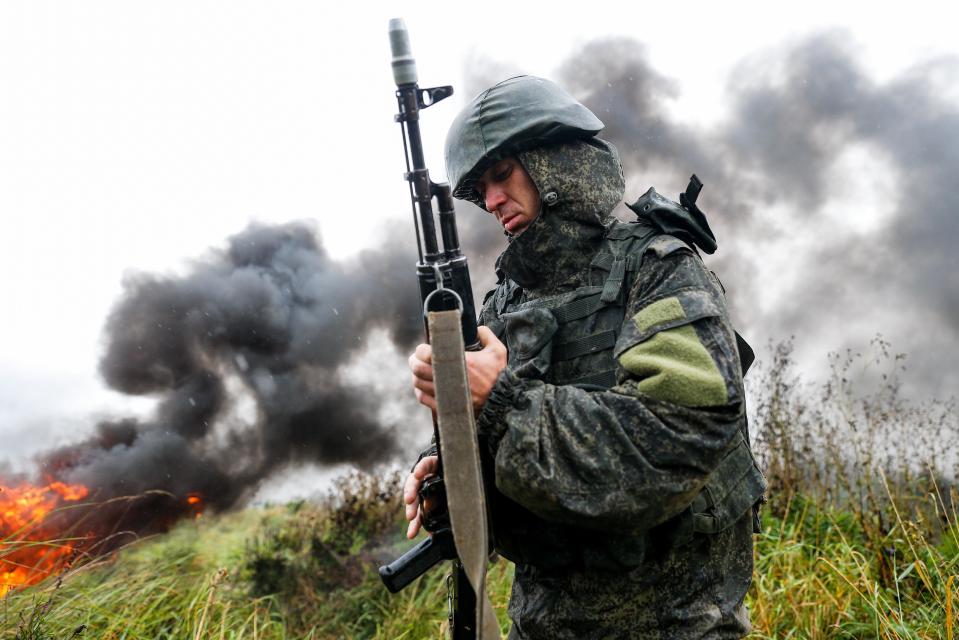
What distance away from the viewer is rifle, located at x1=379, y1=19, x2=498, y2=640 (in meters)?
1.59

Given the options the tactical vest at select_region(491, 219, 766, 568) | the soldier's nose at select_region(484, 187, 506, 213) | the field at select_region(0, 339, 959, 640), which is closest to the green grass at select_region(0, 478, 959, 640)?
the field at select_region(0, 339, 959, 640)

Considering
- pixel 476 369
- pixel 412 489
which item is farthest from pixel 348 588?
pixel 476 369

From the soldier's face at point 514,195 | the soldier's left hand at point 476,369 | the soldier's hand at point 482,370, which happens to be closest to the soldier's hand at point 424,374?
the soldier's left hand at point 476,369

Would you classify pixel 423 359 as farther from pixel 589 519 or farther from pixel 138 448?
pixel 138 448

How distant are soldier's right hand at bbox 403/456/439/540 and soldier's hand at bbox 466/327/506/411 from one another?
0.57 m

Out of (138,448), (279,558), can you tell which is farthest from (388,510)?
(138,448)

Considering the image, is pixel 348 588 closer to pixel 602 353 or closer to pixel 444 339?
pixel 602 353

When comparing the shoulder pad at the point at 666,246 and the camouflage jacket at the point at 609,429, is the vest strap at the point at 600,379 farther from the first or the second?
the shoulder pad at the point at 666,246

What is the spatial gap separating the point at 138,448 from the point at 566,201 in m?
9.68

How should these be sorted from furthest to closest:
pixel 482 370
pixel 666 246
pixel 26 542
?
pixel 26 542 → pixel 666 246 → pixel 482 370

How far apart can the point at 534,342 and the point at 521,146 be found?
26.6 inches

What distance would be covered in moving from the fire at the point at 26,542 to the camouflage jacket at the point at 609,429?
2235mm

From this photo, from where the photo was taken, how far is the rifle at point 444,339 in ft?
5.22

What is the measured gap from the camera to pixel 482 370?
167cm
